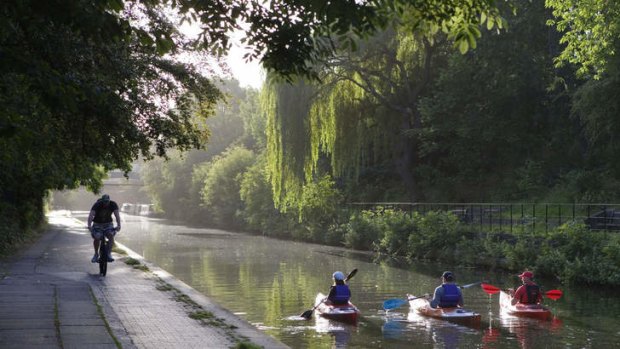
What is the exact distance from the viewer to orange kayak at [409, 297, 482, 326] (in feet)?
55.3

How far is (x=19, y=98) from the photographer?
10.9 m

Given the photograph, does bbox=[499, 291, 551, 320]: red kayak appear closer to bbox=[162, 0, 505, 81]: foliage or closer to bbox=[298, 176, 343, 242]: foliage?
bbox=[162, 0, 505, 81]: foliage

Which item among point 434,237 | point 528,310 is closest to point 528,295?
point 528,310

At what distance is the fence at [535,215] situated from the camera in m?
28.4

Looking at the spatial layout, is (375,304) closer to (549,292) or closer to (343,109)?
(549,292)

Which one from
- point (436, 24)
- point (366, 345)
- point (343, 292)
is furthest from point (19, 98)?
point (343, 292)

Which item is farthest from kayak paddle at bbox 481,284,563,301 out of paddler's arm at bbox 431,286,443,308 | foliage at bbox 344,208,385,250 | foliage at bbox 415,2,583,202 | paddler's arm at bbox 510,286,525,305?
foliage at bbox 415,2,583,202

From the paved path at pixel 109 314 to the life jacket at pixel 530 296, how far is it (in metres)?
7.61

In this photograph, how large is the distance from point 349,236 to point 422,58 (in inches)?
408

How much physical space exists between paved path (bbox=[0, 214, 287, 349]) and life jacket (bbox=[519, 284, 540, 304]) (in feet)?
25.0

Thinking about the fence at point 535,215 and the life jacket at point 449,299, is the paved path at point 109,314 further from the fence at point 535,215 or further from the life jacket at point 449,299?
the fence at point 535,215

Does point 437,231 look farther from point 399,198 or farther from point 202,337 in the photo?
point 202,337

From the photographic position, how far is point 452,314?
17.1 m

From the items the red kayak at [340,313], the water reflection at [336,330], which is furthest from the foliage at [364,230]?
the water reflection at [336,330]
